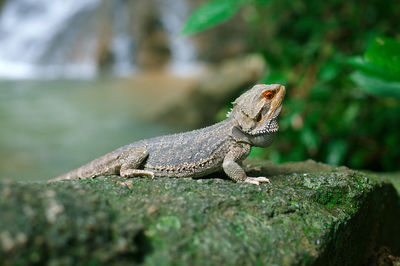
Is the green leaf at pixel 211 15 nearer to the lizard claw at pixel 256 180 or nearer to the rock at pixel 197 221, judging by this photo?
the rock at pixel 197 221

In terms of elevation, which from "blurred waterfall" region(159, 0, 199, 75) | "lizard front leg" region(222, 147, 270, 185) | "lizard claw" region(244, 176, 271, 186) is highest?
"blurred waterfall" region(159, 0, 199, 75)

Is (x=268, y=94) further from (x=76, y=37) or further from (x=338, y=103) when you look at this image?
(x=76, y=37)

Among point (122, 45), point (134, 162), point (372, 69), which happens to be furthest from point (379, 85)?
point (122, 45)

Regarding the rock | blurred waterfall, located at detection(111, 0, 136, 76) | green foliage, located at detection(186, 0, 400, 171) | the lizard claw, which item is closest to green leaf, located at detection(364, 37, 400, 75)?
green foliage, located at detection(186, 0, 400, 171)

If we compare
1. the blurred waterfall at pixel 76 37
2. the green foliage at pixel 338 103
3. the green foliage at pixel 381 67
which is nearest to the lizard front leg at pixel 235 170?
the green foliage at pixel 338 103

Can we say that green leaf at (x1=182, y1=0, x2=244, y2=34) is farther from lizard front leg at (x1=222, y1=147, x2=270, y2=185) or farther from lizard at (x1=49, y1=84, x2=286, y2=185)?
lizard front leg at (x1=222, y1=147, x2=270, y2=185)

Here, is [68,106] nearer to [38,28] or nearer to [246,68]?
[246,68]
